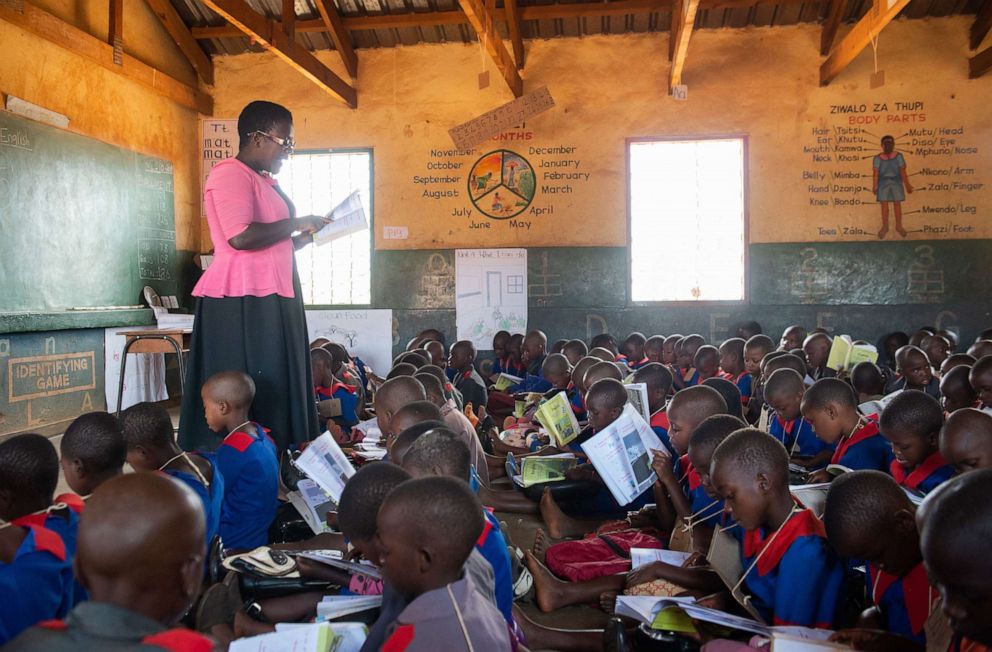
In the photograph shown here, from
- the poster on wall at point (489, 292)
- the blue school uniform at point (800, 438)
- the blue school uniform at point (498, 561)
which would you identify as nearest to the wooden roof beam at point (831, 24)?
the poster on wall at point (489, 292)

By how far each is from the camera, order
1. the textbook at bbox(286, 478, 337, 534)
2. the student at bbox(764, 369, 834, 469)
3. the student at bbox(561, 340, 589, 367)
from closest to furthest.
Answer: the textbook at bbox(286, 478, 337, 534), the student at bbox(764, 369, 834, 469), the student at bbox(561, 340, 589, 367)

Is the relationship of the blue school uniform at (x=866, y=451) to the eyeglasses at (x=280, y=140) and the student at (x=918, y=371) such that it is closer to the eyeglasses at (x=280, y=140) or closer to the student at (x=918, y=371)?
the student at (x=918, y=371)

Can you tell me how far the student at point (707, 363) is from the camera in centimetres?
529

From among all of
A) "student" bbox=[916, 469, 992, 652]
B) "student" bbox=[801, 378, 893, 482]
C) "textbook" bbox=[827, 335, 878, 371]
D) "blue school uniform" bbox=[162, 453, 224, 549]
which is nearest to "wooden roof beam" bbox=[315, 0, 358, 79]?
"textbook" bbox=[827, 335, 878, 371]

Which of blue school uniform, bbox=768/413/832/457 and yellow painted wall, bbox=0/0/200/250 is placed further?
yellow painted wall, bbox=0/0/200/250

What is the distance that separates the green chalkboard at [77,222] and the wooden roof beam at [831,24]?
682 cm

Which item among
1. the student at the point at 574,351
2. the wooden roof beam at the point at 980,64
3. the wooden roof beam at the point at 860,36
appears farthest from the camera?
the wooden roof beam at the point at 980,64

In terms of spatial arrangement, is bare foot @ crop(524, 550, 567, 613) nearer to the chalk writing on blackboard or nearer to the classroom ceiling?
the chalk writing on blackboard

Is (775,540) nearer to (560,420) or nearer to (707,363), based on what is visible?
(560,420)

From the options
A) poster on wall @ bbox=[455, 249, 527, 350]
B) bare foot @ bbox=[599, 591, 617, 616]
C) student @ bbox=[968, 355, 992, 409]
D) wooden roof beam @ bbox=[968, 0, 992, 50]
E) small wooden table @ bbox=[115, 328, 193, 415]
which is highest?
Result: wooden roof beam @ bbox=[968, 0, 992, 50]

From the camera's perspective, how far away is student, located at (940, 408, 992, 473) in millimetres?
2152

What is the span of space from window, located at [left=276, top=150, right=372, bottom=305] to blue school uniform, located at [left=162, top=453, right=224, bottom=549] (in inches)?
239

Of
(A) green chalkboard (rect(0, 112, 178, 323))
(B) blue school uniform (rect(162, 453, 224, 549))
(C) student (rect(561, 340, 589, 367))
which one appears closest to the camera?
(B) blue school uniform (rect(162, 453, 224, 549))

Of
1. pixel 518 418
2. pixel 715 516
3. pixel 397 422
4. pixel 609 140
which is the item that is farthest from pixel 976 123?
pixel 397 422
